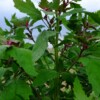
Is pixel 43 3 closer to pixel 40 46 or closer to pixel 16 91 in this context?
pixel 40 46

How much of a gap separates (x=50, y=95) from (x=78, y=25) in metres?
0.39

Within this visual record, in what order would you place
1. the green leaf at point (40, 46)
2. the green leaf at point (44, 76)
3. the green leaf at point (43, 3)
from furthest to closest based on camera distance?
the green leaf at point (43, 3), the green leaf at point (44, 76), the green leaf at point (40, 46)

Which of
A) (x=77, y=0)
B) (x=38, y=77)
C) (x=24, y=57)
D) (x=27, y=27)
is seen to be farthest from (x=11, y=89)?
(x=77, y=0)

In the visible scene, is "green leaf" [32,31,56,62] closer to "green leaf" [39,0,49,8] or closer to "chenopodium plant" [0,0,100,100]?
"chenopodium plant" [0,0,100,100]

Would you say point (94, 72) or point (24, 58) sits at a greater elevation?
point (24, 58)

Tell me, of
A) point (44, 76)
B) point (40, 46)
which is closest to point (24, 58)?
point (40, 46)

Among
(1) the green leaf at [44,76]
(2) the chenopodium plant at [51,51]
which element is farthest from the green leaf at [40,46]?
(1) the green leaf at [44,76]

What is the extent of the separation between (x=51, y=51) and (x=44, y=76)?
24 centimetres

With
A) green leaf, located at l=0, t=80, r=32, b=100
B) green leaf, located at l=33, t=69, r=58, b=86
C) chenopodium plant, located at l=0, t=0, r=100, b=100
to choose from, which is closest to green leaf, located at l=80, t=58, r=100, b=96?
chenopodium plant, located at l=0, t=0, r=100, b=100

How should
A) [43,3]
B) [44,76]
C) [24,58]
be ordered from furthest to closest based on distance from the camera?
[43,3] → [44,76] → [24,58]

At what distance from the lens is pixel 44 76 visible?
55.9 inches

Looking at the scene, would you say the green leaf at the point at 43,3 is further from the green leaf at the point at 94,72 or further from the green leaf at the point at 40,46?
the green leaf at the point at 94,72

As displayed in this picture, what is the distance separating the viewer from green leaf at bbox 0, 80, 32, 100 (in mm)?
1449

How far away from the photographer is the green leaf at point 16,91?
1.45 metres
